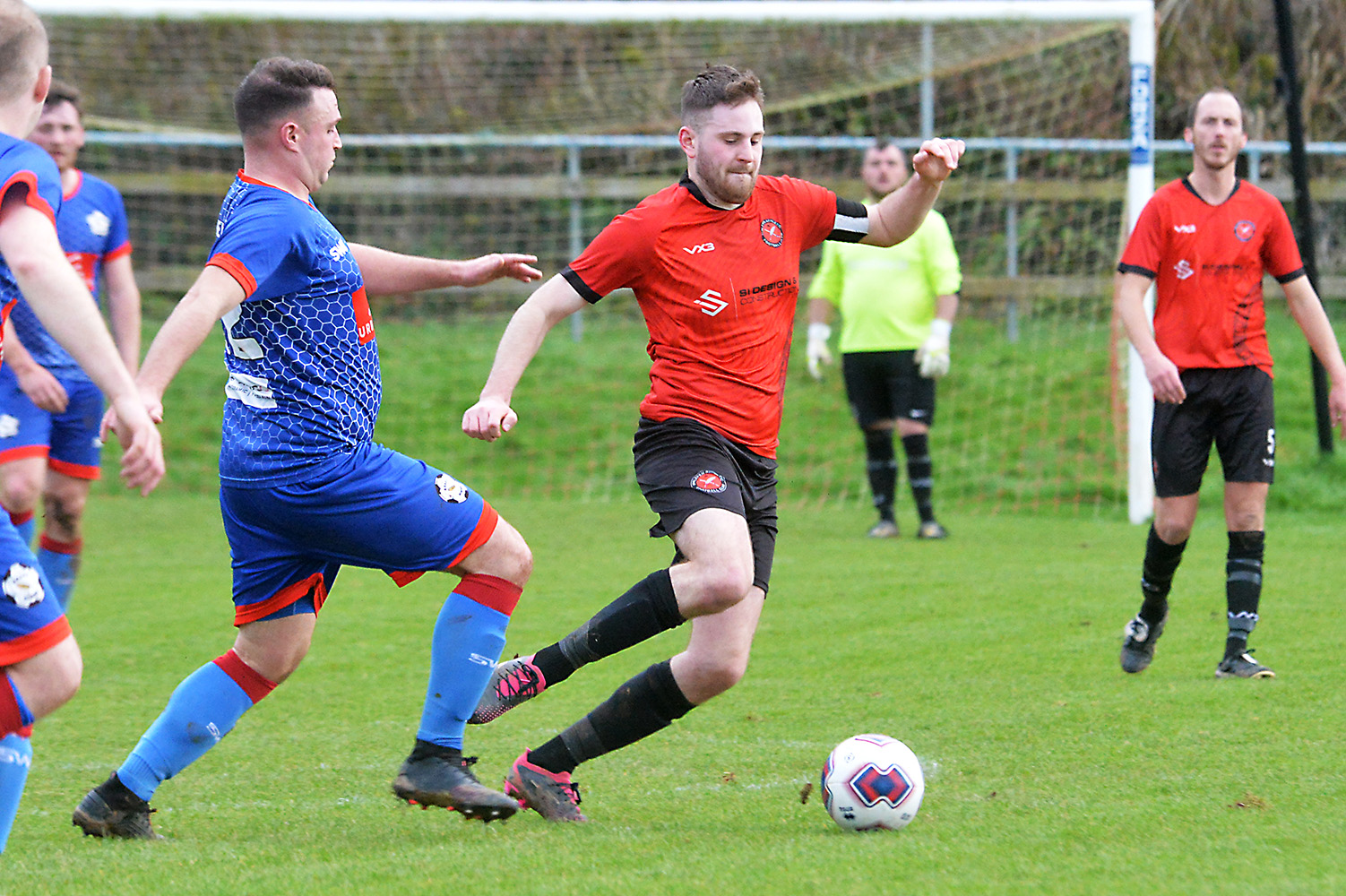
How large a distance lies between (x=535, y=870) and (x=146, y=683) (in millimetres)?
3074

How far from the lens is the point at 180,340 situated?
3.31 meters

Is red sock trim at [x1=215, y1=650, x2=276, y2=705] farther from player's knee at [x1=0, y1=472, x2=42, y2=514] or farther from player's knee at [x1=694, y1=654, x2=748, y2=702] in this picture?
player's knee at [x1=0, y1=472, x2=42, y2=514]

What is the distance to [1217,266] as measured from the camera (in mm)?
5535

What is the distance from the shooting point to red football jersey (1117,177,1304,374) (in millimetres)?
5504

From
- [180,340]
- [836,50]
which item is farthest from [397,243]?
[180,340]

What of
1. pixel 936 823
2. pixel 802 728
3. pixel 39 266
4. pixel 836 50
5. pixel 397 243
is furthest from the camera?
pixel 397 243

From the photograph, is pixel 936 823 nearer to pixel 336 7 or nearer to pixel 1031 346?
pixel 336 7

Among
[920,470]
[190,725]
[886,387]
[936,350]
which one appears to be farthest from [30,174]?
[920,470]

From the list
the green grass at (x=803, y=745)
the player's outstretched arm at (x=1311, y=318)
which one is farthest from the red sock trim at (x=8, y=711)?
the player's outstretched arm at (x=1311, y=318)

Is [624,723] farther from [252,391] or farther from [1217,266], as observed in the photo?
[1217,266]

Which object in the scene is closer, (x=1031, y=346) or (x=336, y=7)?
(x=336, y=7)

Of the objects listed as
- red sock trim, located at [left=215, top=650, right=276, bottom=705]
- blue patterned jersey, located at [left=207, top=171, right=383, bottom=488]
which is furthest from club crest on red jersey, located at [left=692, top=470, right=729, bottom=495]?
red sock trim, located at [left=215, top=650, right=276, bottom=705]

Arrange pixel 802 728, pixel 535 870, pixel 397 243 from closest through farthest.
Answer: pixel 535 870
pixel 802 728
pixel 397 243

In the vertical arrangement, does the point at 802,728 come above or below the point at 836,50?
below
